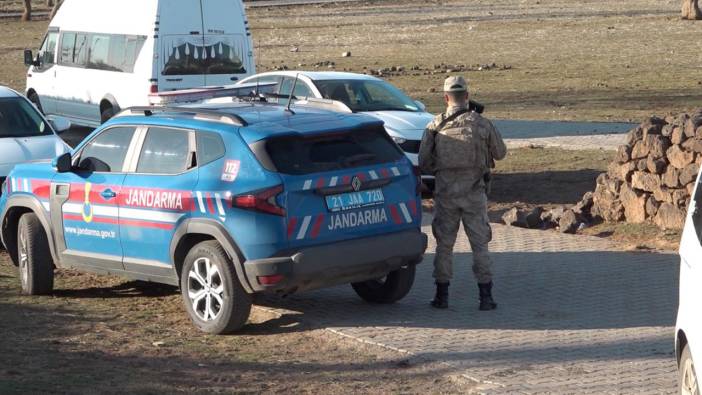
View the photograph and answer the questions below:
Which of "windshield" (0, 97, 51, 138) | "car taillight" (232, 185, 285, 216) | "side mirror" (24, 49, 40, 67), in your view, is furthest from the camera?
"side mirror" (24, 49, 40, 67)

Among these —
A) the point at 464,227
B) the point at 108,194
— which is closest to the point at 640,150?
the point at 464,227

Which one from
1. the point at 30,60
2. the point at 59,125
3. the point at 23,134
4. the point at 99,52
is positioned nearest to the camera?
the point at 23,134

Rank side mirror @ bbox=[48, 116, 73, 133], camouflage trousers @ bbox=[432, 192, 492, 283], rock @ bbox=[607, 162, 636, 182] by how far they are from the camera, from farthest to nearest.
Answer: side mirror @ bbox=[48, 116, 73, 133], rock @ bbox=[607, 162, 636, 182], camouflage trousers @ bbox=[432, 192, 492, 283]

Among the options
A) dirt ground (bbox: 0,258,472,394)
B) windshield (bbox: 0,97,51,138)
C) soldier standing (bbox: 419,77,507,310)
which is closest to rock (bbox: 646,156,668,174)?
soldier standing (bbox: 419,77,507,310)

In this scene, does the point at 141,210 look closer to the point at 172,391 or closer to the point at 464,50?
the point at 172,391

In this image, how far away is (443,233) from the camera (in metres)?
10.1

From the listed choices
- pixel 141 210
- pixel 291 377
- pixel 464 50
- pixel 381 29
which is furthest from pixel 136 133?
pixel 381 29

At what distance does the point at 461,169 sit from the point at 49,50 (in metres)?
15.3

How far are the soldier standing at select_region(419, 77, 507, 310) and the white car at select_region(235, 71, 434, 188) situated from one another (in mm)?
6004

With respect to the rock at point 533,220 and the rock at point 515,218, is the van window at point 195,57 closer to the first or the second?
the rock at point 515,218

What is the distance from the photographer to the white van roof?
19781 millimetres

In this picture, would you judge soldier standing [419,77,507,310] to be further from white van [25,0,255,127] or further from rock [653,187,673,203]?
white van [25,0,255,127]

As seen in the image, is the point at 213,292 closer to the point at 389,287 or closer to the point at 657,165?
the point at 389,287

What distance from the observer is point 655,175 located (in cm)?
1307
